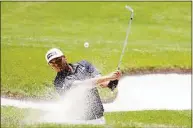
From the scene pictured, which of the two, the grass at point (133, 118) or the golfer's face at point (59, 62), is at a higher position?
the golfer's face at point (59, 62)

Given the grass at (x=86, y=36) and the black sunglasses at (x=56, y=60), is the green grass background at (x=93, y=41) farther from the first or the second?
the black sunglasses at (x=56, y=60)

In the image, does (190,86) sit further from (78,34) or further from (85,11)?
(85,11)

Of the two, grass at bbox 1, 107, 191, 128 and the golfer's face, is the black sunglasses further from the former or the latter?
grass at bbox 1, 107, 191, 128

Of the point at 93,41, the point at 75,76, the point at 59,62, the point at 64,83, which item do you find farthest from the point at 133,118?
the point at 93,41

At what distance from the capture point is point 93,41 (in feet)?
122

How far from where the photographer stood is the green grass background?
26.0 metres

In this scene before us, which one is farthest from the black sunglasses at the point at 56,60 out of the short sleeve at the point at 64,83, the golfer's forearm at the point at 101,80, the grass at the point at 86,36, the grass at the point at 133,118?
the grass at the point at 86,36

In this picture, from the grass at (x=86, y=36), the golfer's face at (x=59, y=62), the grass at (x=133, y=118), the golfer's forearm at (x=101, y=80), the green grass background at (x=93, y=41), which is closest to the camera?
the golfer's forearm at (x=101, y=80)

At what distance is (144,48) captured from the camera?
3562 cm

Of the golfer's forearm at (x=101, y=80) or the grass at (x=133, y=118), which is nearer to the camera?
the golfer's forearm at (x=101, y=80)

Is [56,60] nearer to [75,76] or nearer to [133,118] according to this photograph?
[75,76]

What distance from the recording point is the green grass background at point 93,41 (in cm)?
2598

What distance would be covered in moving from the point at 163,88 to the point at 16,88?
775 cm

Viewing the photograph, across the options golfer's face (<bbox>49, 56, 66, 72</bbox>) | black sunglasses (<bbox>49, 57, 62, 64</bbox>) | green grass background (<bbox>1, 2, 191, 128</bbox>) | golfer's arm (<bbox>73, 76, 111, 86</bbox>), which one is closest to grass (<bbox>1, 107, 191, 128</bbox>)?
green grass background (<bbox>1, 2, 191, 128</bbox>)
